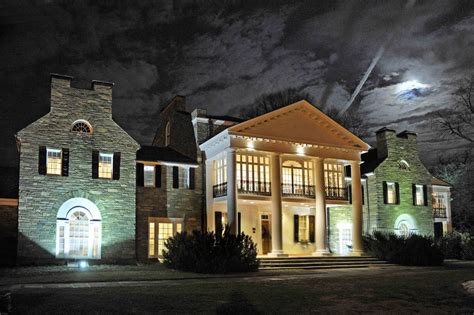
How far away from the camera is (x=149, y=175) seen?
27.0 m

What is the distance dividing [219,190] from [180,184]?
2.17m

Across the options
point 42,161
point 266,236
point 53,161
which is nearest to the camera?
point 42,161

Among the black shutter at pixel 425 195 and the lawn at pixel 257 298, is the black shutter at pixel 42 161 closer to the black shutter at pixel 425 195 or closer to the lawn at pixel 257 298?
the lawn at pixel 257 298

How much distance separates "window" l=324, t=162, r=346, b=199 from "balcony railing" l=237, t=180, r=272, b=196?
4.26m

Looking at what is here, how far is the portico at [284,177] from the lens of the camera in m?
26.3

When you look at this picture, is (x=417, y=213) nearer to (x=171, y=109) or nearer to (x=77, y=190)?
(x=171, y=109)

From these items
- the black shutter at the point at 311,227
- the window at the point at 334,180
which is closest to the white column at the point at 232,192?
the window at the point at 334,180

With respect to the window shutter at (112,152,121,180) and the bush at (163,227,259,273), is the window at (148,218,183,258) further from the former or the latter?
the bush at (163,227,259,273)

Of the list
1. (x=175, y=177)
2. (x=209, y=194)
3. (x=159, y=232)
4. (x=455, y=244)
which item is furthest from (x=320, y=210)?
(x=455, y=244)

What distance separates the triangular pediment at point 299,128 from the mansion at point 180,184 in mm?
62

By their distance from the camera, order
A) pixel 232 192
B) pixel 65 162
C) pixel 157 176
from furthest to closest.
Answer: pixel 157 176, pixel 232 192, pixel 65 162

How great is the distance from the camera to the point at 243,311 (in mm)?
10781

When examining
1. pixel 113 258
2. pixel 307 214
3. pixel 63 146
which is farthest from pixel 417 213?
pixel 63 146

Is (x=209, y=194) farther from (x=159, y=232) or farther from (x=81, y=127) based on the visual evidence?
(x=81, y=127)
